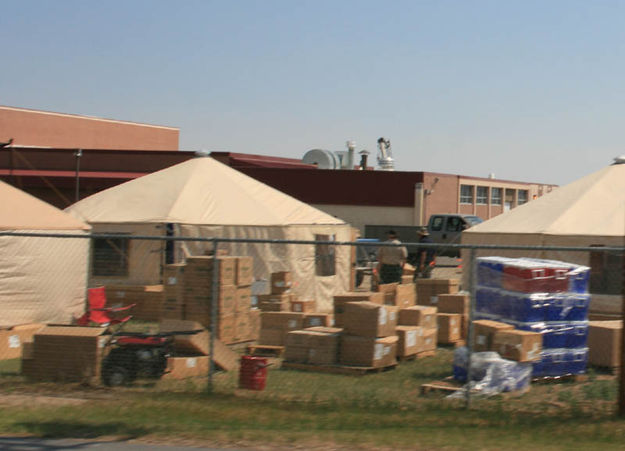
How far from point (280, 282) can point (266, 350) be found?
300cm

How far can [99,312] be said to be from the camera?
15.3m

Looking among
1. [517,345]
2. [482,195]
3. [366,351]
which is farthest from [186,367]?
[482,195]

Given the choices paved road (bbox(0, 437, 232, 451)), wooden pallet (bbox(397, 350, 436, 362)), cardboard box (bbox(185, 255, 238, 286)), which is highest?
cardboard box (bbox(185, 255, 238, 286))

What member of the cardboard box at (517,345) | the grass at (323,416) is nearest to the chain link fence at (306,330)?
the cardboard box at (517,345)

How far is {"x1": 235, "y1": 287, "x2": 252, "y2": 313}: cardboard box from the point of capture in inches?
588

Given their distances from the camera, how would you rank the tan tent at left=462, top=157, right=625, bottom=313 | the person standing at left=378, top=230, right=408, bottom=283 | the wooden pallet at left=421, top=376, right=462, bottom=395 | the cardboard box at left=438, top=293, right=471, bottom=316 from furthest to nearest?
the person standing at left=378, top=230, right=408, bottom=283, the tan tent at left=462, top=157, right=625, bottom=313, the cardboard box at left=438, top=293, right=471, bottom=316, the wooden pallet at left=421, top=376, right=462, bottom=395

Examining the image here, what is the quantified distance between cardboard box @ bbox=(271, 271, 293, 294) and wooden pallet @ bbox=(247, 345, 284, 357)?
9.16 ft

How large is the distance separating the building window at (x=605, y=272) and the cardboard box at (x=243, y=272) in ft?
24.3

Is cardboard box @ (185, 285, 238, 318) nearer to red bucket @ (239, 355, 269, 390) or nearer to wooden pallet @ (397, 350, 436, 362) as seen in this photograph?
wooden pallet @ (397, 350, 436, 362)

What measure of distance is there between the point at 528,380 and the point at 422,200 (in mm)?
32877

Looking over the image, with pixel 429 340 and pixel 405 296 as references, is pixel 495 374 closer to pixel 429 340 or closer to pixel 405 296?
pixel 429 340

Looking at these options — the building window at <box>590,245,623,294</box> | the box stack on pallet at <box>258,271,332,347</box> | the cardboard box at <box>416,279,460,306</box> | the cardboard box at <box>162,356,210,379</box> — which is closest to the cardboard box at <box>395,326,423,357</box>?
the box stack on pallet at <box>258,271,332,347</box>

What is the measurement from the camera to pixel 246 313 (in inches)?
597

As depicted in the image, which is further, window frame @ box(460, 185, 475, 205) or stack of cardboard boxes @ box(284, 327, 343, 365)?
window frame @ box(460, 185, 475, 205)
